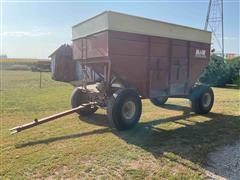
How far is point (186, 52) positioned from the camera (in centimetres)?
719

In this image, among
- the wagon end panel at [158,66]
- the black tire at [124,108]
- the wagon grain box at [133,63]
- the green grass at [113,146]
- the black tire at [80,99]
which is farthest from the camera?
the black tire at [80,99]

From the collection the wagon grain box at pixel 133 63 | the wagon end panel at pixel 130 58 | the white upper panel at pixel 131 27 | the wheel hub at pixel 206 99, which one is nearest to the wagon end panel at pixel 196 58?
the wagon grain box at pixel 133 63

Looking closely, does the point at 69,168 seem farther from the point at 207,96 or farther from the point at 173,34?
the point at 207,96

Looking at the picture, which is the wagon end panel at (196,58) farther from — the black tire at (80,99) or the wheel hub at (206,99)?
the black tire at (80,99)

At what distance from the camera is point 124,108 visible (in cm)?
553

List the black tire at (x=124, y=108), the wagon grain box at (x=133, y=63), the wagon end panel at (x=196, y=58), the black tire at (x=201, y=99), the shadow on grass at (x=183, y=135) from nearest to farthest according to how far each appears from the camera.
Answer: the shadow on grass at (x=183, y=135), the black tire at (x=124, y=108), the wagon grain box at (x=133, y=63), the black tire at (x=201, y=99), the wagon end panel at (x=196, y=58)

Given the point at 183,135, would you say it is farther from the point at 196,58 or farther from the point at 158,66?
the point at 196,58

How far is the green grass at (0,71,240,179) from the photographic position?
138 inches

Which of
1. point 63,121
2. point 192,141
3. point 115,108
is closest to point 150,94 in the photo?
point 115,108

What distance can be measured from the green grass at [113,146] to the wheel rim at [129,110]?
1.23 ft

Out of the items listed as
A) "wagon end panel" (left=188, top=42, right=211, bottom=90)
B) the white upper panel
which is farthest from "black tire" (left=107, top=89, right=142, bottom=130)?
"wagon end panel" (left=188, top=42, right=211, bottom=90)

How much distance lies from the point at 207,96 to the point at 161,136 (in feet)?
10.4

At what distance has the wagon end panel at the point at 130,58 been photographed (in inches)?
215

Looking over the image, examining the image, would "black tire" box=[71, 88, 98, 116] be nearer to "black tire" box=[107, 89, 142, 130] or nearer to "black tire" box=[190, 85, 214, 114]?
"black tire" box=[107, 89, 142, 130]
